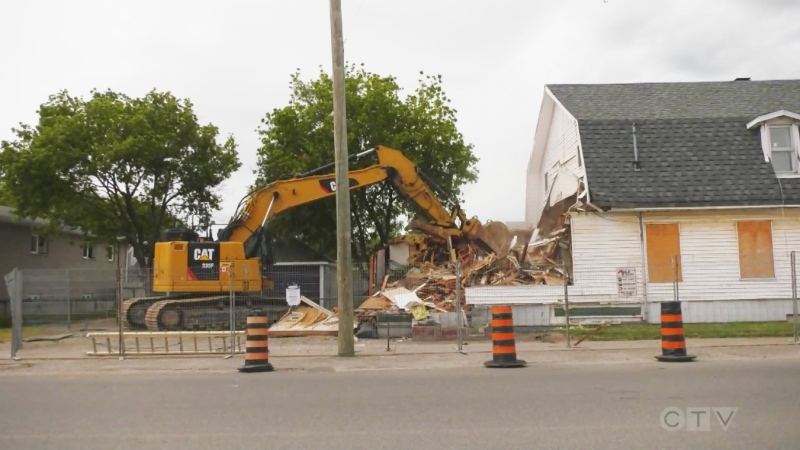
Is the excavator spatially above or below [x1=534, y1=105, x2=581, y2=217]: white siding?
below

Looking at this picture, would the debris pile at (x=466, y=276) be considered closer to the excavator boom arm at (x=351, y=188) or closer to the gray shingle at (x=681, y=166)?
the excavator boom arm at (x=351, y=188)

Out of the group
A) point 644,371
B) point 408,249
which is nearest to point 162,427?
point 644,371

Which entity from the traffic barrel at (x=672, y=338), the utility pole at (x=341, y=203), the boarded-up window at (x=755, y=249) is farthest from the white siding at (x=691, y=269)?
the traffic barrel at (x=672, y=338)

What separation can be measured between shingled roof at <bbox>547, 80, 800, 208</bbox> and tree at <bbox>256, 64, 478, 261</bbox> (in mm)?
8679

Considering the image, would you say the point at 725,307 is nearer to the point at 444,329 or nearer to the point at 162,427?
the point at 444,329

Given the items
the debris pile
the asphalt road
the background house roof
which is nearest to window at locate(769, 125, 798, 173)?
the background house roof

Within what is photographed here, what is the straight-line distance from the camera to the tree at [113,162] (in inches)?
1097

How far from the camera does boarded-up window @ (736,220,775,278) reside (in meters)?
19.8

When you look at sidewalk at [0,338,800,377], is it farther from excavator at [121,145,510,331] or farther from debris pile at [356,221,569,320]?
excavator at [121,145,510,331]

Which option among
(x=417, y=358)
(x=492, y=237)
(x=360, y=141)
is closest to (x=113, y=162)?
(x=360, y=141)

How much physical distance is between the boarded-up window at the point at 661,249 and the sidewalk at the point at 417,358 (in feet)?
11.9

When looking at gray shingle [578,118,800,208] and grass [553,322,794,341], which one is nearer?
grass [553,322,794,341]

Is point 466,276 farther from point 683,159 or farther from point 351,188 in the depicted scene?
point 683,159

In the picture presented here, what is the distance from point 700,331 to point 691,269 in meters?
2.76
